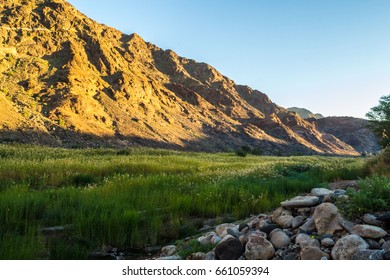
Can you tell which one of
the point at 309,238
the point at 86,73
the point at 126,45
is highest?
the point at 126,45

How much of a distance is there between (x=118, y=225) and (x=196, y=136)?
76.4 metres

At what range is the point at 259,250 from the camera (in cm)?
527

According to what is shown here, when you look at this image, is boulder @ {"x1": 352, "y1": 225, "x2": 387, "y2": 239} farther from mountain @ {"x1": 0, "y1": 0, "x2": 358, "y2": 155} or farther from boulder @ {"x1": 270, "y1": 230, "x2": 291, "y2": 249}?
mountain @ {"x1": 0, "y1": 0, "x2": 358, "y2": 155}

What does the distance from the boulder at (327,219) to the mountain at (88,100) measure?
138 ft

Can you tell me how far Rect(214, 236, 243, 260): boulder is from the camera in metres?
5.38

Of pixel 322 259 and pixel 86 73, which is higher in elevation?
pixel 86 73

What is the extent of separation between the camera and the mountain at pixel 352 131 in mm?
153125

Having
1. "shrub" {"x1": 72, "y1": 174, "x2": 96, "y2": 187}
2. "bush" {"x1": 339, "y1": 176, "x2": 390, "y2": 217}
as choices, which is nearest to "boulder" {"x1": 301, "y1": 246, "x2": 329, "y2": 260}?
"bush" {"x1": 339, "y1": 176, "x2": 390, "y2": 217}

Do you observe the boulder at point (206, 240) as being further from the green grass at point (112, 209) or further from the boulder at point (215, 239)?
the green grass at point (112, 209)

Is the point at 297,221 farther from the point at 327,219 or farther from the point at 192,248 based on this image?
the point at 192,248

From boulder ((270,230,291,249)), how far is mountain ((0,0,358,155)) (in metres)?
41.8

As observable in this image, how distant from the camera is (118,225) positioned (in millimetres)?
6957
